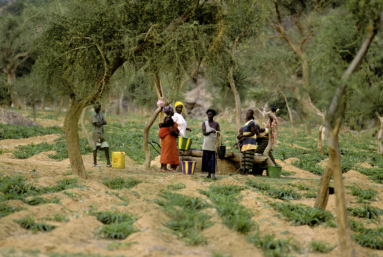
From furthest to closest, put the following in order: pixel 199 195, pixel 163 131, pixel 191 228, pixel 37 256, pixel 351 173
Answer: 1. pixel 351 173
2. pixel 163 131
3. pixel 199 195
4. pixel 191 228
5. pixel 37 256

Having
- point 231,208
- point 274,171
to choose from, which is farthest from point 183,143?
point 231,208

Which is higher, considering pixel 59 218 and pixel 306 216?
pixel 306 216

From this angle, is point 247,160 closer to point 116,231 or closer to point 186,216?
point 186,216

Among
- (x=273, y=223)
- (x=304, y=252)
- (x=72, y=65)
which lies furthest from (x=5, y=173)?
(x=304, y=252)

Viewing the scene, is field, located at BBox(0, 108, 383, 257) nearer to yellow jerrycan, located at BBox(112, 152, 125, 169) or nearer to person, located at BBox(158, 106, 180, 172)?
person, located at BBox(158, 106, 180, 172)

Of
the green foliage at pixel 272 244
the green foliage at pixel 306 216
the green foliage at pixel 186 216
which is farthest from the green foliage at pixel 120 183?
the green foliage at pixel 272 244

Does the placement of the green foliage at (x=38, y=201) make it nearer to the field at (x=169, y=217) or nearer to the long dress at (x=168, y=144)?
the field at (x=169, y=217)

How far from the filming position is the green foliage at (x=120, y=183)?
820cm

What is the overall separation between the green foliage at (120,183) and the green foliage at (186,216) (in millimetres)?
926

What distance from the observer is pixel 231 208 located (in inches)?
260

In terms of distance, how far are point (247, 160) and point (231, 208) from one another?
168 inches

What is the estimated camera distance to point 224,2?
982 centimetres

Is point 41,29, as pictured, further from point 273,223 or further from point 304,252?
point 304,252

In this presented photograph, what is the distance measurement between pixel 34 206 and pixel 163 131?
477 cm
